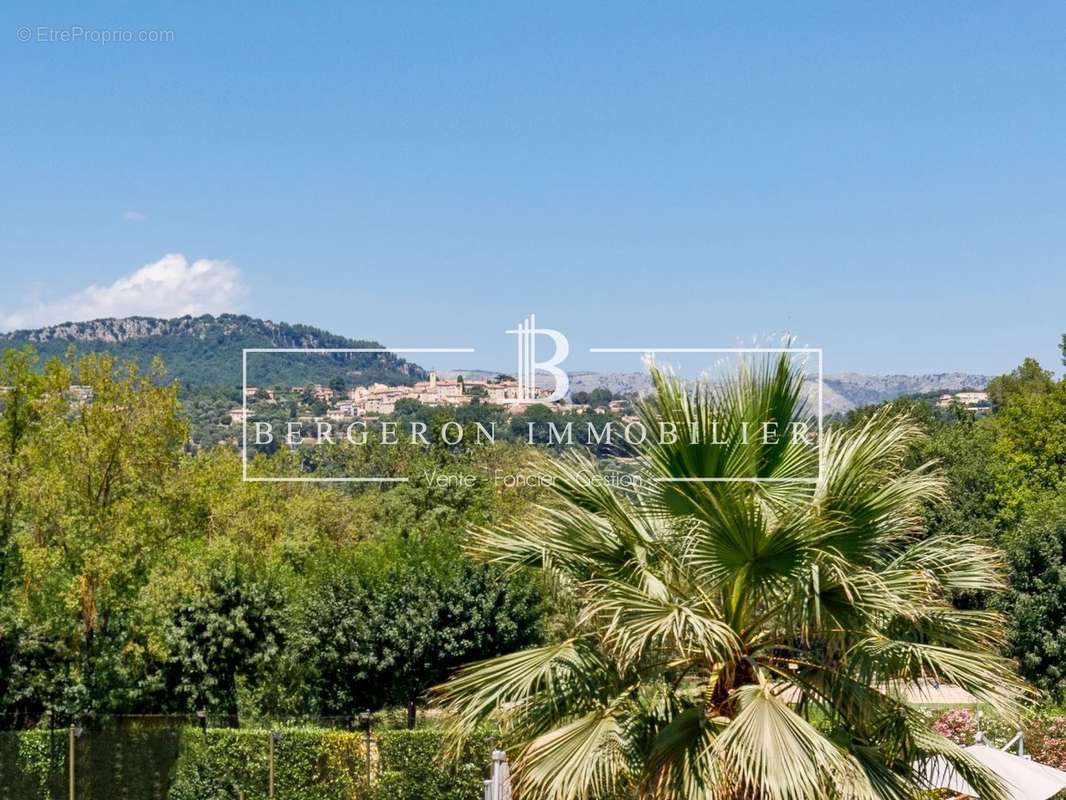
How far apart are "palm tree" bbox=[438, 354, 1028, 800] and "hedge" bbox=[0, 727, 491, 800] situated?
7740 mm

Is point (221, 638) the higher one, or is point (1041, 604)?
point (1041, 604)

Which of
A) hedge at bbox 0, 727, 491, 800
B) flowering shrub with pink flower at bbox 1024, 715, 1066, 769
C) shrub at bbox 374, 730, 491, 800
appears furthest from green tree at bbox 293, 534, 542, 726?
flowering shrub with pink flower at bbox 1024, 715, 1066, 769

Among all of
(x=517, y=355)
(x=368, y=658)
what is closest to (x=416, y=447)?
(x=368, y=658)

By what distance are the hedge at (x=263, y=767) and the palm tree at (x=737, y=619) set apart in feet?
25.4

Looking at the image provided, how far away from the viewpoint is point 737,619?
→ 624 cm

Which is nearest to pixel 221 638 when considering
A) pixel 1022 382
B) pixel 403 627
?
pixel 403 627

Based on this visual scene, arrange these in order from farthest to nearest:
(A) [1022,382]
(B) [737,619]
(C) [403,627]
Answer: (A) [1022,382], (C) [403,627], (B) [737,619]

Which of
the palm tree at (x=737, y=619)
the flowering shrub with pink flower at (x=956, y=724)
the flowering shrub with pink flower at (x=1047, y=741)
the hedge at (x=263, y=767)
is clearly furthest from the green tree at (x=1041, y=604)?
the palm tree at (x=737, y=619)

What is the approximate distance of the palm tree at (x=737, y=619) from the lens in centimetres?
572

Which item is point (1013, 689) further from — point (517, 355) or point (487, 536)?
point (517, 355)

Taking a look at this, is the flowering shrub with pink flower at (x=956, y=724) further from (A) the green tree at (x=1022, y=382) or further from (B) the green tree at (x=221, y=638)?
(A) the green tree at (x=1022, y=382)

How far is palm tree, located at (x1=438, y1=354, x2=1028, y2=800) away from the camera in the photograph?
5719 millimetres

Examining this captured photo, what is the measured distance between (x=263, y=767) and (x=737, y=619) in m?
9.23

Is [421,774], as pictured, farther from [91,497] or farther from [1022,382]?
[1022,382]
